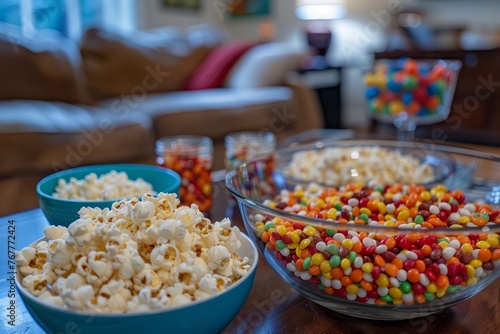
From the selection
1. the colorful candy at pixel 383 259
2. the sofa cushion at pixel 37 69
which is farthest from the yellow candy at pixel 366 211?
the sofa cushion at pixel 37 69

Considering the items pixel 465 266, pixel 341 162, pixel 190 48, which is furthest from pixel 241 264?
pixel 190 48

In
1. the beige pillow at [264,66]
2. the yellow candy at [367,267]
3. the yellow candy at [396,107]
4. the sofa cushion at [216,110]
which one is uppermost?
the yellow candy at [367,267]

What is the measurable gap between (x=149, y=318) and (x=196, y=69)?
112 inches

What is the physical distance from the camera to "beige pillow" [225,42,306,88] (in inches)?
117

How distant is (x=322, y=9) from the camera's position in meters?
4.30

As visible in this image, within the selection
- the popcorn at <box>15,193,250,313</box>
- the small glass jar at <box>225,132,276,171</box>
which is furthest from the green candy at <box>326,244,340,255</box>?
the small glass jar at <box>225,132,276,171</box>

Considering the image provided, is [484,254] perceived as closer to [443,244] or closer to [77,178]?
[443,244]

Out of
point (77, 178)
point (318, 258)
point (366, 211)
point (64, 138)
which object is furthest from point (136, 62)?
point (318, 258)

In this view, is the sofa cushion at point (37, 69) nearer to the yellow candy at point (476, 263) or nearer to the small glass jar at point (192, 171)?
the small glass jar at point (192, 171)

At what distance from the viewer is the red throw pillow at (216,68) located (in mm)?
3100

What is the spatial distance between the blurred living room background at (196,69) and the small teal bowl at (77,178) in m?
1.00

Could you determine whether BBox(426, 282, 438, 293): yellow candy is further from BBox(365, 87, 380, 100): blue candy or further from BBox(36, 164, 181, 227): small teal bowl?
BBox(365, 87, 380, 100): blue candy

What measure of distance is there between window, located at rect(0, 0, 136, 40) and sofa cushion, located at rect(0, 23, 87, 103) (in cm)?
64

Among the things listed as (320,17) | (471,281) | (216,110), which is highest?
(471,281)
